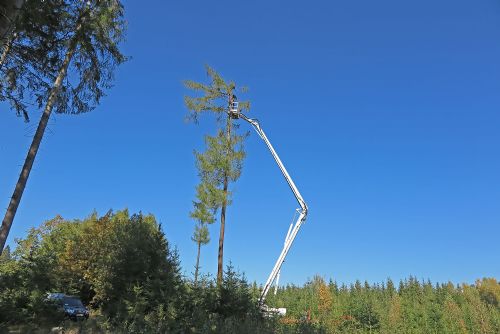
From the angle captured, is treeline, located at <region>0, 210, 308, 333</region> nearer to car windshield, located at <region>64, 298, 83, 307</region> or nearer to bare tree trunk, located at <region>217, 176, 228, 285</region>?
car windshield, located at <region>64, 298, 83, 307</region>

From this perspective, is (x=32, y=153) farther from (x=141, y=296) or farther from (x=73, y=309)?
(x=73, y=309)

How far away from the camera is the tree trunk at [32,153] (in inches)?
419

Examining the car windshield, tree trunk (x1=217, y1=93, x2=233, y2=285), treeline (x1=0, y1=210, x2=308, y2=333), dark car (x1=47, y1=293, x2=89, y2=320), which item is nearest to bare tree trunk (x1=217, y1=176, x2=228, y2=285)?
tree trunk (x1=217, y1=93, x2=233, y2=285)

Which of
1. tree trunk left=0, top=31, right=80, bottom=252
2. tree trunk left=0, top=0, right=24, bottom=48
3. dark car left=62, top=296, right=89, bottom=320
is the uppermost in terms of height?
tree trunk left=0, top=31, right=80, bottom=252

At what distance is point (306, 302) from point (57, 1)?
6274 cm

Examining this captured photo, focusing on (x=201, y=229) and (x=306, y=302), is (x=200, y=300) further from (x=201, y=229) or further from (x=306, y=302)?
(x=306, y=302)

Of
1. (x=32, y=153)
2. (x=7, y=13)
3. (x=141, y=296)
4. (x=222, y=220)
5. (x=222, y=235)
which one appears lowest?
(x=141, y=296)

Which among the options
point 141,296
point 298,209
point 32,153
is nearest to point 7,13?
point 32,153

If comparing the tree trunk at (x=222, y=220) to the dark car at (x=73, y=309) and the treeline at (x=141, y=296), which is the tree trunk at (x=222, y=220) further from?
the dark car at (x=73, y=309)

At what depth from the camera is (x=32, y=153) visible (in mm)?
11617

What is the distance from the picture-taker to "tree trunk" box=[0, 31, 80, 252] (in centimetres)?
1063

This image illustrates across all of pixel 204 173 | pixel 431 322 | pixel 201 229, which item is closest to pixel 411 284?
pixel 431 322

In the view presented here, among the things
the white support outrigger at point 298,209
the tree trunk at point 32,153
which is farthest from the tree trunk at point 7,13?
the white support outrigger at point 298,209

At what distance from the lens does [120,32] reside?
13586 millimetres
